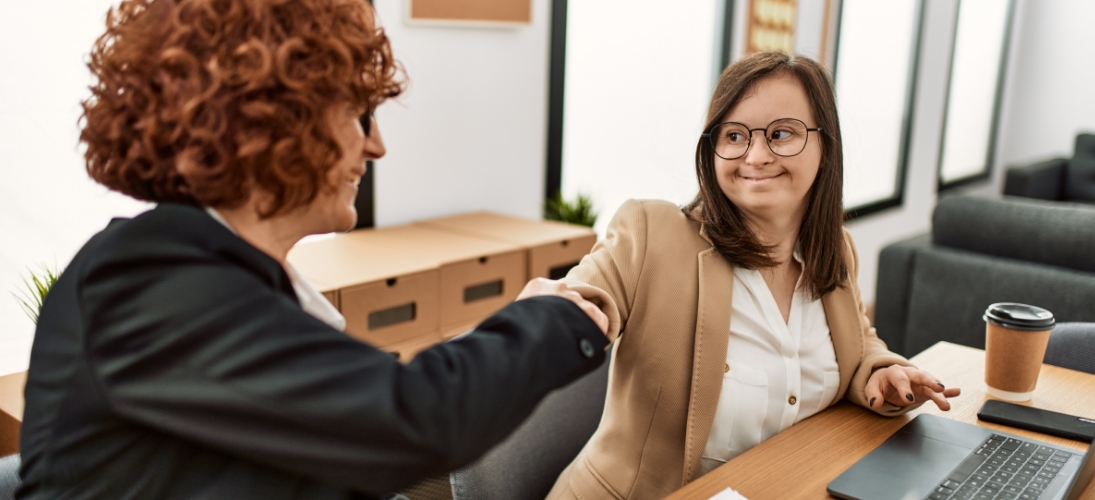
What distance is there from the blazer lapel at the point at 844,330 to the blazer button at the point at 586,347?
841mm

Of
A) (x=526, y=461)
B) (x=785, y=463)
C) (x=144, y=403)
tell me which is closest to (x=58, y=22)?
(x=526, y=461)

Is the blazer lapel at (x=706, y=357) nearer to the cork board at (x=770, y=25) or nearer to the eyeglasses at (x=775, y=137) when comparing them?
the eyeglasses at (x=775, y=137)

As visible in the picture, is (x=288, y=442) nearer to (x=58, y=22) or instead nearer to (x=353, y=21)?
(x=353, y=21)

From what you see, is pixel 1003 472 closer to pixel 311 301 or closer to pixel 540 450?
pixel 540 450

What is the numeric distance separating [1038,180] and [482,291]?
4.66 m

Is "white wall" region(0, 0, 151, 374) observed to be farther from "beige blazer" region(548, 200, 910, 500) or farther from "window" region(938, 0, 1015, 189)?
"window" region(938, 0, 1015, 189)

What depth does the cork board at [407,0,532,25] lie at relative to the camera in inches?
105

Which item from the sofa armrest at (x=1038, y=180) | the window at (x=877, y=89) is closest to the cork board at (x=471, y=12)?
the window at (x=877, y=89)

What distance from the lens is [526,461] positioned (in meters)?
1.36

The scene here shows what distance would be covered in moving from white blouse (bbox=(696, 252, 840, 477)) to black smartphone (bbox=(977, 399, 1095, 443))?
0.83ft

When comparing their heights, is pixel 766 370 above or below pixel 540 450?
above

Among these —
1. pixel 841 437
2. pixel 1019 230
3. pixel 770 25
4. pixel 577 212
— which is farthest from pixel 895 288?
pixel 841 437

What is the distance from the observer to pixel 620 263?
58.4 inches

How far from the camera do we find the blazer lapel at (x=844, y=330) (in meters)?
1.54
